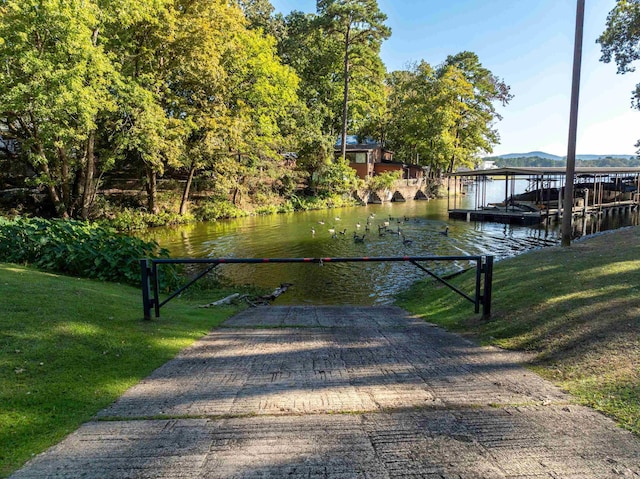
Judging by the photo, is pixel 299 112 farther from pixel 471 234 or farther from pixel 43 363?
pixel 43 363

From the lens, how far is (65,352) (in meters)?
4.34

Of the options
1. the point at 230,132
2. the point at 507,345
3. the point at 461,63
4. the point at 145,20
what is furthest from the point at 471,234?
the point at 461,63

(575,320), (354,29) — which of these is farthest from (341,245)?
(354,29)

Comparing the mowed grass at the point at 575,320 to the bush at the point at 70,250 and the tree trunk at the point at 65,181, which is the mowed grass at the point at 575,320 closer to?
the bush at the point at 70,250

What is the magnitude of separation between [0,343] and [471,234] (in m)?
23.1

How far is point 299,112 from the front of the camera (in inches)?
1455

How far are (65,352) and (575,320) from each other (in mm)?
6009

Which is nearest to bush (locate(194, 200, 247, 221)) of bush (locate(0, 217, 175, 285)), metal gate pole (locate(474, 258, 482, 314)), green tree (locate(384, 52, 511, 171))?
bush (locate(0, 217, 175, 285))

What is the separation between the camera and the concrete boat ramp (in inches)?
99.7

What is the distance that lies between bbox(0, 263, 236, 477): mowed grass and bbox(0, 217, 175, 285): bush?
257cm

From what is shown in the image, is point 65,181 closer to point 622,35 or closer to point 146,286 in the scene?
point 146,286

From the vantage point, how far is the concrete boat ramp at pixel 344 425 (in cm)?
253

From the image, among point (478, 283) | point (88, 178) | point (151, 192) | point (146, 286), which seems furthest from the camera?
point (151, 192)

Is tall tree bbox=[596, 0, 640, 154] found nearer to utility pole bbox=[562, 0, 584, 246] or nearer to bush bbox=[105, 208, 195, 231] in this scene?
utility pole bbox=[562, 0, 584, 246]
